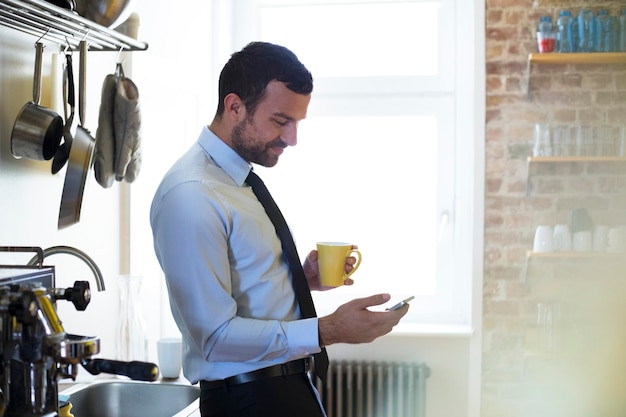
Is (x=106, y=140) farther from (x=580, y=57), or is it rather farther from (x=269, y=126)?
(x=580, y=57)

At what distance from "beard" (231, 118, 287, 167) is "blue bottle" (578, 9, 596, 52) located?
7.54 ft

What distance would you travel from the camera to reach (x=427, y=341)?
12.5ft

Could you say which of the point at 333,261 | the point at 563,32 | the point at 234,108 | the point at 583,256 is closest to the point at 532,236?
the point at 583,256

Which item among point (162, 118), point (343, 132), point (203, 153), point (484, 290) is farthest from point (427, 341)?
point (203, 153)

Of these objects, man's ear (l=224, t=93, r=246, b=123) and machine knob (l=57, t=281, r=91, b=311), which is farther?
man's ear (l=224, t=93, r=246, b=123)

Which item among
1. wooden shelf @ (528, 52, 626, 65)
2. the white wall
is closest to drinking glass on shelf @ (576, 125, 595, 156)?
wooden shelf @ (528, 52, 626, 65)

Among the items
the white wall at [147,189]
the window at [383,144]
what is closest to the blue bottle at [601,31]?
the window at [383,144]

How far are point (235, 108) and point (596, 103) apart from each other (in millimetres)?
2481

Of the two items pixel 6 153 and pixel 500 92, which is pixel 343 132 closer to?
pixel 500 92

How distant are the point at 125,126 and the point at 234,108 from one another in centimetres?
41

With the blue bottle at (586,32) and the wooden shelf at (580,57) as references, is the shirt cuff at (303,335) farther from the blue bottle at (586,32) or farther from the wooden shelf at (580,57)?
the blue bottle at (586,32)

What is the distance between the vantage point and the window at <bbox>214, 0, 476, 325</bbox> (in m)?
4.00

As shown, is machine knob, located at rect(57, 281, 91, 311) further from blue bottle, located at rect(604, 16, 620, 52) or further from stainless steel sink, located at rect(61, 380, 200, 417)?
blue bottle, located at rect(604, 16, 620, 52)

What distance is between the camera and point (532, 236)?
380 cm
